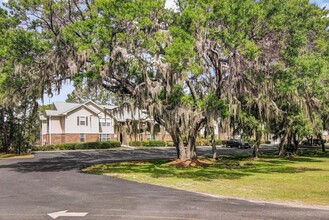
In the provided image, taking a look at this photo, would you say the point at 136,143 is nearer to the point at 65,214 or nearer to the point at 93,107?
the point at 93,107

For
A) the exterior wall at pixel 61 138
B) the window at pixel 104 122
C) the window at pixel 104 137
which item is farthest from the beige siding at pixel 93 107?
the exterior wall at pixel 61 138

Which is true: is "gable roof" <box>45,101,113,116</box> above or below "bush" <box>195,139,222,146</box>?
above

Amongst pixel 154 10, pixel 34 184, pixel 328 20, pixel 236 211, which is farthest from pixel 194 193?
pixel 328 20

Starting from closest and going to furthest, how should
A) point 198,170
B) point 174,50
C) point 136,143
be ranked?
point 174,50 → point 198,170 → point 136,143

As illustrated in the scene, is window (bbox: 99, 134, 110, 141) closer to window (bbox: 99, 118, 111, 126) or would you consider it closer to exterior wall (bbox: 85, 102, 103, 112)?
window (bbox: 99, 118, 111, 126)

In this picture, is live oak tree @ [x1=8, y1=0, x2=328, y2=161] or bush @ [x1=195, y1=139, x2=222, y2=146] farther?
bush @ [x1=195, y1=139, x2=222, y2=146]

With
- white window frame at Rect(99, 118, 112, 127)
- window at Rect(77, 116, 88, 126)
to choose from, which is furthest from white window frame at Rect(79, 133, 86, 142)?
white window frame at Rect(99, 118, 112, 127)

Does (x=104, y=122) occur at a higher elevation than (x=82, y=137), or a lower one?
higher

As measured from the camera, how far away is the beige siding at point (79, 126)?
51188 mm

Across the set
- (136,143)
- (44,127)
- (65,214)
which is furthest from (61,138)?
(65,214)

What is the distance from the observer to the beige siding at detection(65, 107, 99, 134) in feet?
168

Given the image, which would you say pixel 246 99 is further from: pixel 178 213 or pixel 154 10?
pixel 178 213

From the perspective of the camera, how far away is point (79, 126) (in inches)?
2056

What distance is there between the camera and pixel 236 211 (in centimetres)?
951
